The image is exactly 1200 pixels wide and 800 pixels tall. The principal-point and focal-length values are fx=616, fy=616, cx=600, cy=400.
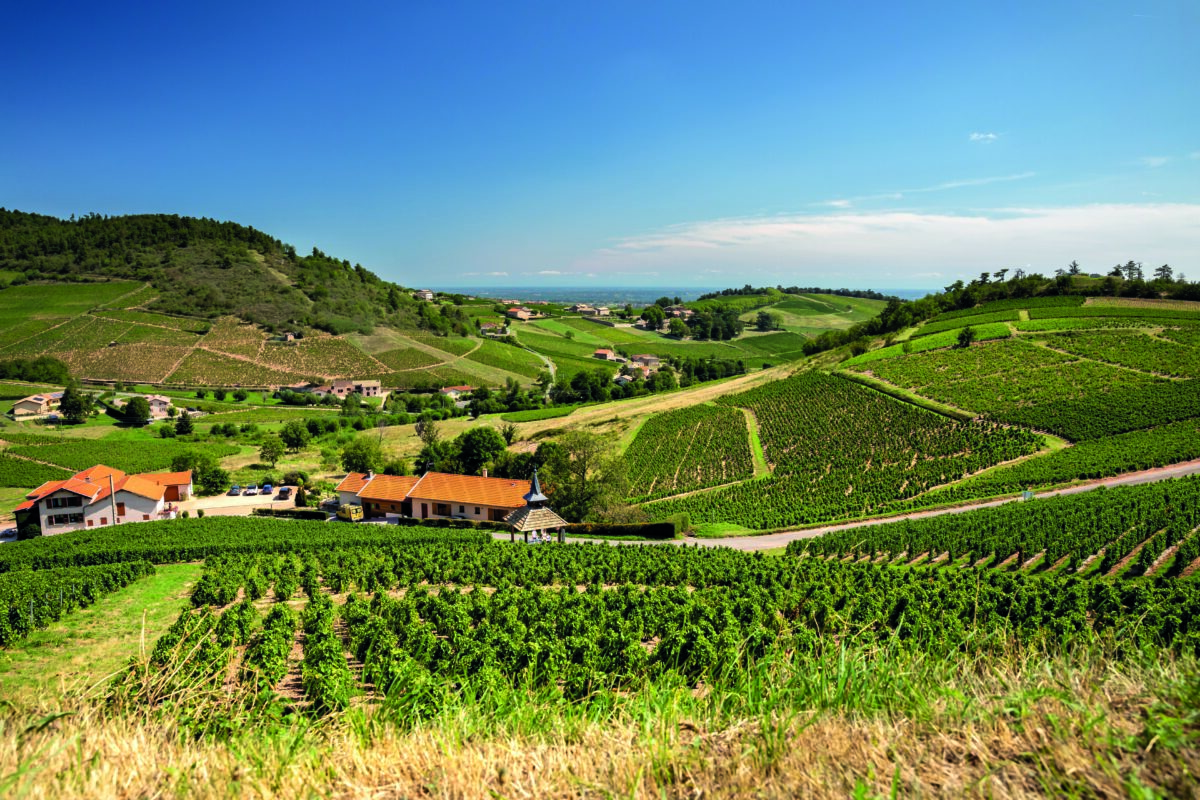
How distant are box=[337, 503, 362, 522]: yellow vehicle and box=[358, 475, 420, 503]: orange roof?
111cm

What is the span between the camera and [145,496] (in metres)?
48.0

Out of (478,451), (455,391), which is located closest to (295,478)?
(478,451)

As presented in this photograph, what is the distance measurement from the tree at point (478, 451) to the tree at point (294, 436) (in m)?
32.1

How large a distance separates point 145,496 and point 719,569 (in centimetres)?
4658

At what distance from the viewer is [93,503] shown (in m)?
46.5

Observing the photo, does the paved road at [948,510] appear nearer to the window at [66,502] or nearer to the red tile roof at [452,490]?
the red tile roof at [452,490]

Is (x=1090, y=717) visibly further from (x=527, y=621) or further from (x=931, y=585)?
(x=931, y=585)

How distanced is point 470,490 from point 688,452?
25.2m

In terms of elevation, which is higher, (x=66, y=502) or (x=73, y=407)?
(x=73, y=407)

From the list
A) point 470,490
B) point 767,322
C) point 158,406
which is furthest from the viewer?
point 767,322

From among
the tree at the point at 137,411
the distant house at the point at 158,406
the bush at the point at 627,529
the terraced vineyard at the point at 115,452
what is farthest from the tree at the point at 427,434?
the distant house at the point at 158,406

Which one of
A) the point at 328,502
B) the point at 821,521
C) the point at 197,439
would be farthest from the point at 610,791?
the point at 197,439

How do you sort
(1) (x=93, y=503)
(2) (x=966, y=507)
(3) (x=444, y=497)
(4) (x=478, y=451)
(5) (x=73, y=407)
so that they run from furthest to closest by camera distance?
(5) (x=73, y=407)
(4) (x=478, y=451)
(1) (x=93, y=503)
(3) (x=444, y=497)
(2) (x=966, y=507)

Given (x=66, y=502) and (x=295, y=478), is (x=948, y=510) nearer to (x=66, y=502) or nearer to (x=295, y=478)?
(x=295, y=478)
